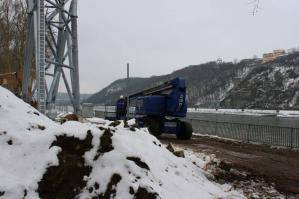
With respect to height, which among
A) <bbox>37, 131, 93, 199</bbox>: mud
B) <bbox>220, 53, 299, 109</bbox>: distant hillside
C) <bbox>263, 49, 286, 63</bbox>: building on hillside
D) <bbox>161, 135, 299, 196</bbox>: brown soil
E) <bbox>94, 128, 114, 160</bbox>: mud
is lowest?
<bbox>161, 135, 299, 196</bbox>: brown soil

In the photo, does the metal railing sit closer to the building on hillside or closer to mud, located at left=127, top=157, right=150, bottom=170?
mud, located at left=127, top=157, right=150, bottom=170

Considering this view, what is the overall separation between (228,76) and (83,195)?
437 ft

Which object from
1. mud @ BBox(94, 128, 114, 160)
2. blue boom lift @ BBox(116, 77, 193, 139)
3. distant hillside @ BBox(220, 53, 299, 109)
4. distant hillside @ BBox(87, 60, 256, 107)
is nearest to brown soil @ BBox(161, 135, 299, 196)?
blue boom lift @ BBox(116, 77, 193, 139)

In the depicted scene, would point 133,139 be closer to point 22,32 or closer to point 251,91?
point 22,32

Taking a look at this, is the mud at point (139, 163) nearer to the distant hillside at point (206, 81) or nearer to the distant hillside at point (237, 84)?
the distant hillside at point (237, 84)

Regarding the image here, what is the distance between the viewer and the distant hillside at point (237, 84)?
3875 inches

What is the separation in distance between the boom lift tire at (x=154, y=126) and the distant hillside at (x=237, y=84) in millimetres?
64459

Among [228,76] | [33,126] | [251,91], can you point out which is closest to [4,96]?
[33,126]

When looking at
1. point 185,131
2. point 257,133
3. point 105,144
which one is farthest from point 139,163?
point 257,133

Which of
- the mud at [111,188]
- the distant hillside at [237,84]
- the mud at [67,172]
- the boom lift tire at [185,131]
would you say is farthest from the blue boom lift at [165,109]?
the distant hillside at [237,84]

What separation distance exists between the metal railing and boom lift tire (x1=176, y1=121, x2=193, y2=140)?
3105 millimetres

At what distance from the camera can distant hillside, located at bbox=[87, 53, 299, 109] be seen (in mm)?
98438

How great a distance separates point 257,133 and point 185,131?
3.58m

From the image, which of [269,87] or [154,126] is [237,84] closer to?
[269,87]
